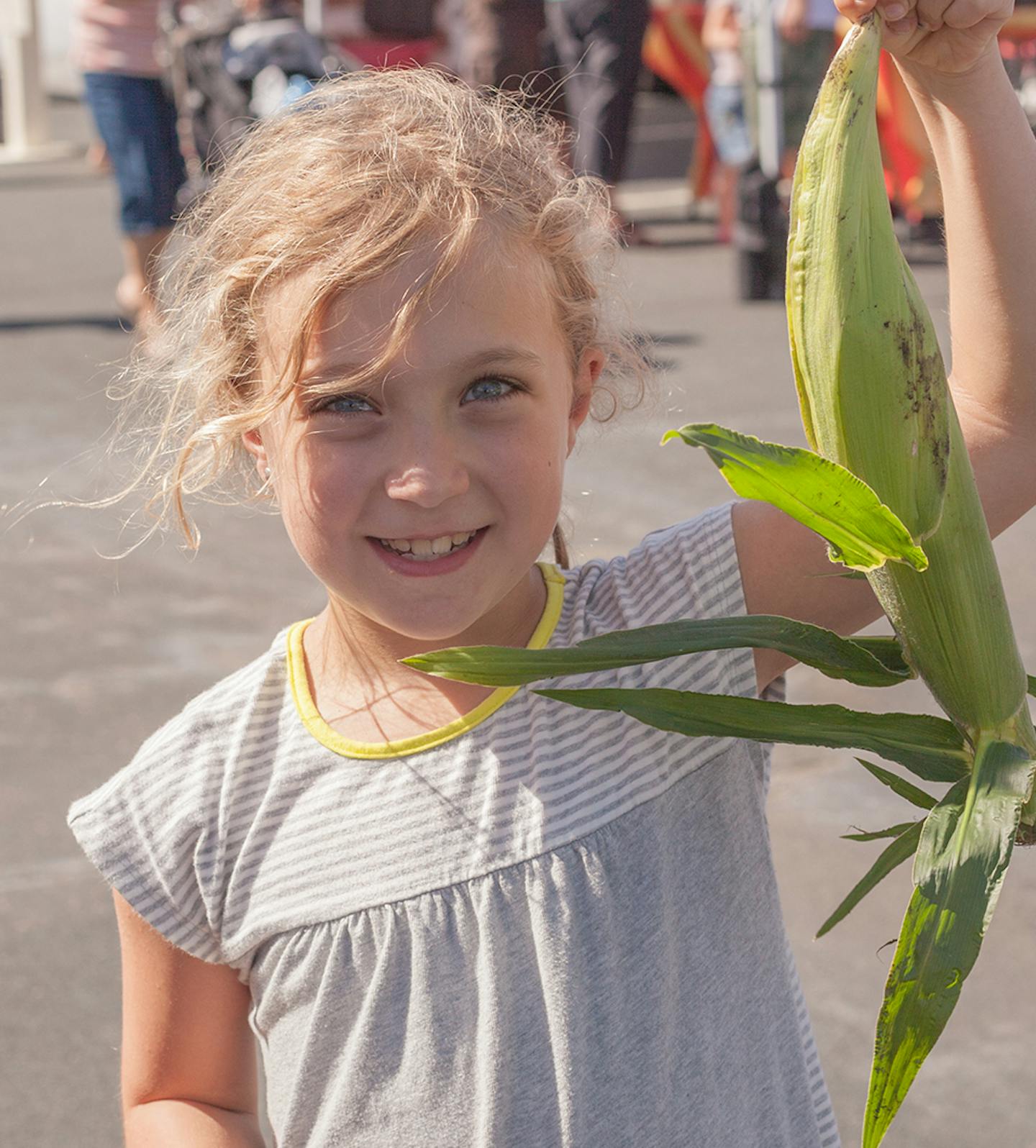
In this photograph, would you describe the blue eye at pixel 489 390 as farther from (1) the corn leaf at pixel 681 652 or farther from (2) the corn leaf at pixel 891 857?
(2) the corn leaf at pixel 891 857

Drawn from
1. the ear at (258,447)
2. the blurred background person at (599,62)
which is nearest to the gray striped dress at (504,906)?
the ear at (258,447)

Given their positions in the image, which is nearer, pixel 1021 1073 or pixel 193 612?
pixel 1021 1073

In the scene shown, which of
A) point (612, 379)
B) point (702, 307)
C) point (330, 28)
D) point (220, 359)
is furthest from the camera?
point (330, 28)

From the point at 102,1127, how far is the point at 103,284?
20.3ft

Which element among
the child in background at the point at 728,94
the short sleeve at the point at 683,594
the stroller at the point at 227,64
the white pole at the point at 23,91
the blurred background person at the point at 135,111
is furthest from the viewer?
the white pole at the point at 23,91

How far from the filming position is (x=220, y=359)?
4.93 feet

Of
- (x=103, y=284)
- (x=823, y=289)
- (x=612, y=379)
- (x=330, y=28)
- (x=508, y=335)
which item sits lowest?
A: (x=103, y=284)

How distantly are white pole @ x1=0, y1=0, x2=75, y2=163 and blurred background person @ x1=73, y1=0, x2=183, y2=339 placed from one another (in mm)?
6148

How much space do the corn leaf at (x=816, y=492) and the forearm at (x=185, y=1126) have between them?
31.2 inches

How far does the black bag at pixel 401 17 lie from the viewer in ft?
33.1

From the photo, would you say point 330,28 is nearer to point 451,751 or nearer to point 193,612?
→ point 193,612

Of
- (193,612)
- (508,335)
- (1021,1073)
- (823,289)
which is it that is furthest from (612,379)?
(193,612)

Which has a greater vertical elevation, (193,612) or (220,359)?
(220,359)

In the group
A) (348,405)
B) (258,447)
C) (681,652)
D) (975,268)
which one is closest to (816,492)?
(681,652)
